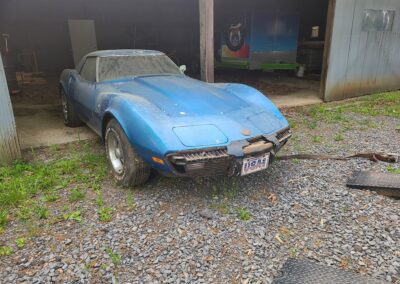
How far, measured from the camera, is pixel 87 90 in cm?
412

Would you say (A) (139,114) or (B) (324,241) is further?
(A) (139,114)

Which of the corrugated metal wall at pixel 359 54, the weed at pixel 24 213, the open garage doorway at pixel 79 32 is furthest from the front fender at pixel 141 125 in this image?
the open garage doorway at pixel 79 32

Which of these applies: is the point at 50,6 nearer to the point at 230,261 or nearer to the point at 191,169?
the point at 191,169

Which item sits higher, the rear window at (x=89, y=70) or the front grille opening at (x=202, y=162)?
the rear window at (x=89, y=70)

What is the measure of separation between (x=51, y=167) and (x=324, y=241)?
3.02 meters

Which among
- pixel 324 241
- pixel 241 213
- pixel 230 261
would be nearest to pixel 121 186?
pixel 241 213

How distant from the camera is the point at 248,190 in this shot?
3170 mm

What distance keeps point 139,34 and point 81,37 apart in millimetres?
2292

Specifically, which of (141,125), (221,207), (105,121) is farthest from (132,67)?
(221,207)

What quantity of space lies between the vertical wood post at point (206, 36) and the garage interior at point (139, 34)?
3.13 metres

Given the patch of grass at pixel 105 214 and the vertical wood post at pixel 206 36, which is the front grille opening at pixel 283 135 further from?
the vertical wood post at pixel 206 36

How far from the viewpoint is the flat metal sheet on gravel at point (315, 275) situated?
2029 millimetres

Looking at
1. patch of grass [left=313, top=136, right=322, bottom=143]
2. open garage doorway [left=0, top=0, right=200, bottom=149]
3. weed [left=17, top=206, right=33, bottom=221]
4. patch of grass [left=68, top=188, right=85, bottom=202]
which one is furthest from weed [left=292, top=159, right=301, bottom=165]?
open garage doorway [left=0, top=0, right=200, bottom=149]

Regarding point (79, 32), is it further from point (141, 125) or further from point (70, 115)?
point (141, 125)
